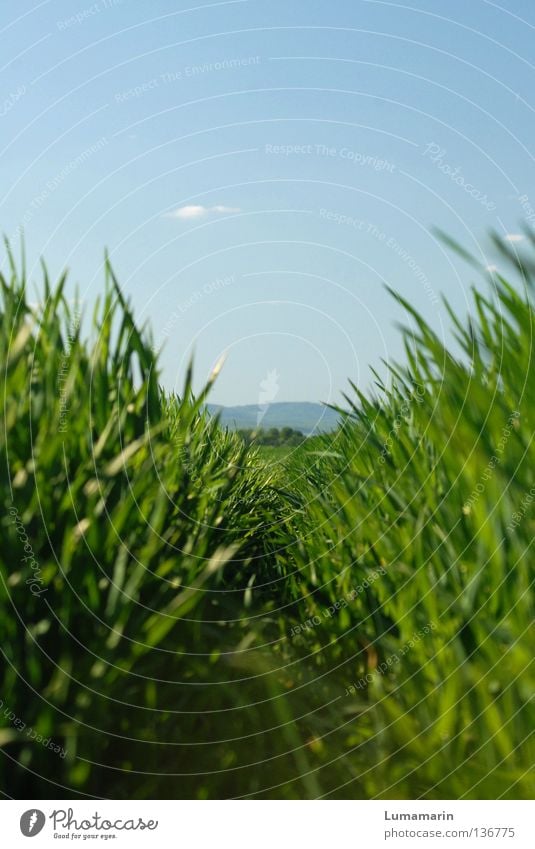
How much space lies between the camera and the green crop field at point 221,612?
3.75 ft

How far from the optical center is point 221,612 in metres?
1.46

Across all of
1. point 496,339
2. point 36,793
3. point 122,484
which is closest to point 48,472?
point 122,484
